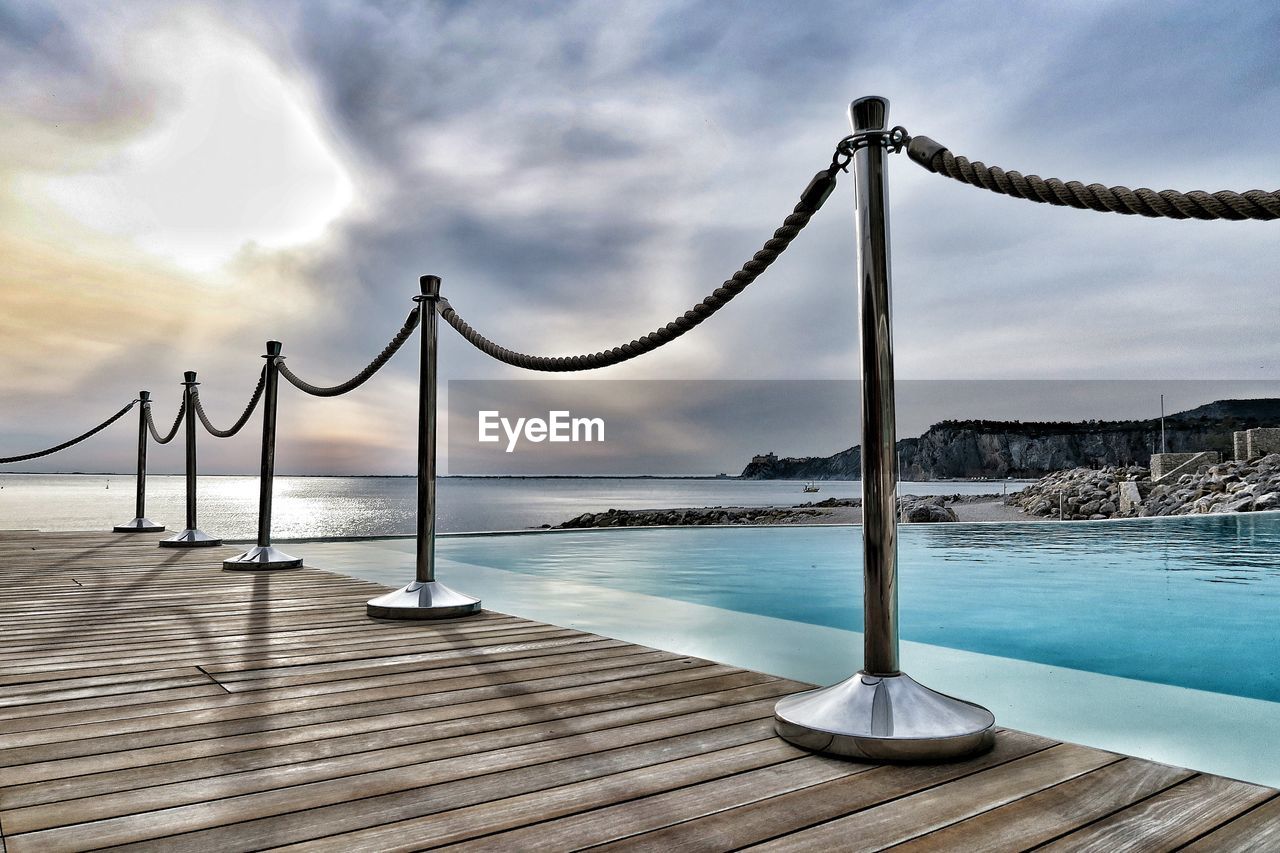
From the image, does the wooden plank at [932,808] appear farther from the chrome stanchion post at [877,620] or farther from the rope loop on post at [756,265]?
the rope loop on post at [756,265]

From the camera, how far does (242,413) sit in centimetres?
A: 531

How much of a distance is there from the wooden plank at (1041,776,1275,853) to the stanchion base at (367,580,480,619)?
246cm

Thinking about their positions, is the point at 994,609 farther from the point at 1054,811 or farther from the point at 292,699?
the point at 292,699

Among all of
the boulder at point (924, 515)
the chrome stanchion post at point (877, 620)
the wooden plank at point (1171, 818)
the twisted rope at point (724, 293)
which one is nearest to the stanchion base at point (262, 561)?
the twisted rope at point (724, 293)

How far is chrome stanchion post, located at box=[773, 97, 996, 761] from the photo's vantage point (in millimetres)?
1504

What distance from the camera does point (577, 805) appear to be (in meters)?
1.25

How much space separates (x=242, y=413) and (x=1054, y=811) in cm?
533

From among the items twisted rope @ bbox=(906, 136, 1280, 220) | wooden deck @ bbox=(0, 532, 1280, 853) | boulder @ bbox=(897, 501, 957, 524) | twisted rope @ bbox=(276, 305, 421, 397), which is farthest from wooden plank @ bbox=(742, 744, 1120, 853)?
boulder @ bbox=(897, 501, 957, 524)

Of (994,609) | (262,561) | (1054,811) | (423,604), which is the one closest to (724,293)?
(1054,811)

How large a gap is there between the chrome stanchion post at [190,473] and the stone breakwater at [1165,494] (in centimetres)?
1866

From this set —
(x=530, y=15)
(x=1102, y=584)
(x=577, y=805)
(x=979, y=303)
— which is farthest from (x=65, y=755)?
(x=979, y=303)

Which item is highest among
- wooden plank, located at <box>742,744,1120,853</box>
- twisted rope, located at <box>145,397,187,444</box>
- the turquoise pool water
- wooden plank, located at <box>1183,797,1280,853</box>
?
twisted rope, located at <box>145,397,187,444</box>

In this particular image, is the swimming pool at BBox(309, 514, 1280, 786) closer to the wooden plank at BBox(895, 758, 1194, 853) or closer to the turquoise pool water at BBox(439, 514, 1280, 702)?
the turquoise pool water at BBox(439, 514, 1280, 702)

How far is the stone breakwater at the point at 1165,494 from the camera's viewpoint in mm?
17516
